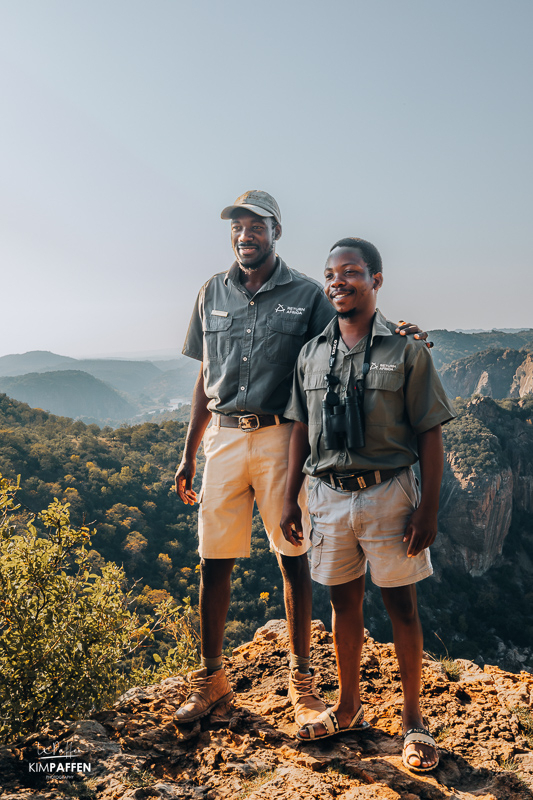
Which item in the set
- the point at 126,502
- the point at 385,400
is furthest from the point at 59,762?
the point at 126,502

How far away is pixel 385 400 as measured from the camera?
200cm

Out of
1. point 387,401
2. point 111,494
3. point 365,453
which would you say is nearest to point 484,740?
point 365,453

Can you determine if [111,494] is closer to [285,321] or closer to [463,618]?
[463,618]

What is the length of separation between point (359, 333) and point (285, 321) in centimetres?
46

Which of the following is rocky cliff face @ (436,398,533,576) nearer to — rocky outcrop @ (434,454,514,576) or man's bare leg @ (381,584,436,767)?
rocky outcrop @ (434,454,514,576)

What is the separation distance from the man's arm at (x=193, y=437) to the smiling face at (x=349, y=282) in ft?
3.32

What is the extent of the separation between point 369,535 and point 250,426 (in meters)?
Result: 0.78

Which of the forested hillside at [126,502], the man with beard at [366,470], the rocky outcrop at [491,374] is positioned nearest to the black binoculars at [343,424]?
the man with beard at [366,470]

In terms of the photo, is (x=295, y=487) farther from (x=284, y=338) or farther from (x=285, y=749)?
(x=285, y=749)

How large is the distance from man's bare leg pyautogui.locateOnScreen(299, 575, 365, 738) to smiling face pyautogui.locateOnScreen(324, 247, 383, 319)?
1.22 meters

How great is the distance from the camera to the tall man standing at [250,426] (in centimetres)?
244

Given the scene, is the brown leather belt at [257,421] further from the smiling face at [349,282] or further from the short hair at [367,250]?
the short hair at [367,250]

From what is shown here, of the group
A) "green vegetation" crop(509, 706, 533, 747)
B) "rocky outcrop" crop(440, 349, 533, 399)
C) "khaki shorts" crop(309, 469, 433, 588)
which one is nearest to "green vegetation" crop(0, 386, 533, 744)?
"green vegetation" crop(509, 706, 533, 747)

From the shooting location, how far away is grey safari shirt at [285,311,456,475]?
196cm
